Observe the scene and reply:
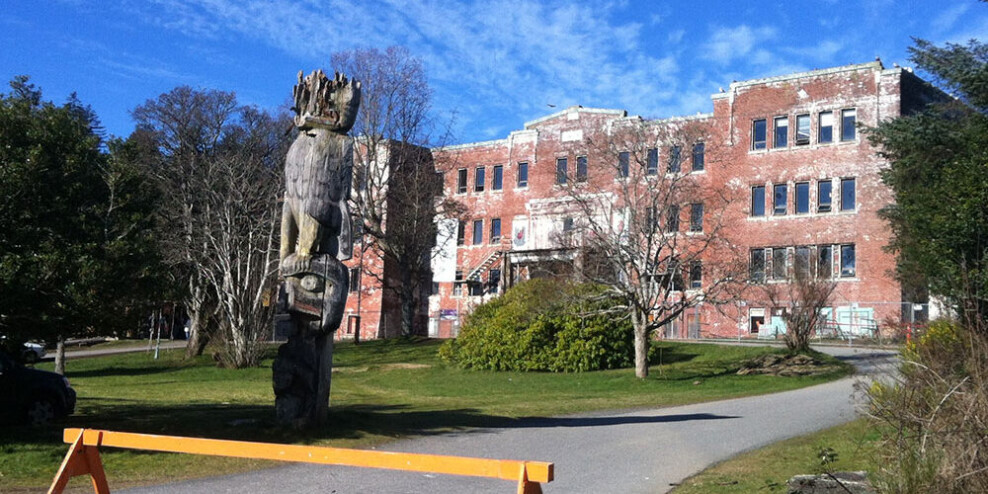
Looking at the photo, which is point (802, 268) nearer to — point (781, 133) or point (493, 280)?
point (781, 133)

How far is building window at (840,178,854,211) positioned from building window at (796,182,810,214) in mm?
1737

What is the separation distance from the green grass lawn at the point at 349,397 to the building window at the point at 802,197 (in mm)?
15817

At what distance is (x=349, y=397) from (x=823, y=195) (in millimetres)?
31594

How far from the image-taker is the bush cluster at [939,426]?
6.94 metres

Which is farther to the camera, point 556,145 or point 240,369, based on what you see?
point 556,145

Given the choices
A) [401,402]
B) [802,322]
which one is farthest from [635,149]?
[401,402]

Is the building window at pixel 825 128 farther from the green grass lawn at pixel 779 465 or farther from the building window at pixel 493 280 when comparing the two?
the green grass lawn at pixel 779 465

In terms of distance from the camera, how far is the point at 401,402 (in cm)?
2039

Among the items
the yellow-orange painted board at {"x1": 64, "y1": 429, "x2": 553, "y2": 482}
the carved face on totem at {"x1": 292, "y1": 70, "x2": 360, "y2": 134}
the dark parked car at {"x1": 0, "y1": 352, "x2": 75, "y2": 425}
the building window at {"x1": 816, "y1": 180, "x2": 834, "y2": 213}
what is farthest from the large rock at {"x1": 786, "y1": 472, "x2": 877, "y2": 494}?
the building window at {"x1": 816, "y1": 180, "x2": 834, "y2": 213}

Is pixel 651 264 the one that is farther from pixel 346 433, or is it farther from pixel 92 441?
pixel 92 441

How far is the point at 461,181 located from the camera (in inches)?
2324

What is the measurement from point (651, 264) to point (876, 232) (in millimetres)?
21064

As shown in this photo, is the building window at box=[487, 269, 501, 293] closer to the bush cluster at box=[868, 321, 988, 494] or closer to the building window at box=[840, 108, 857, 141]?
the building window at box=[840, 108, 857, 141]

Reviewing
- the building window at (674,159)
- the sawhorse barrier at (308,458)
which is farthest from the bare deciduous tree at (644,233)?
the sawhorse barrier at (308,458)
